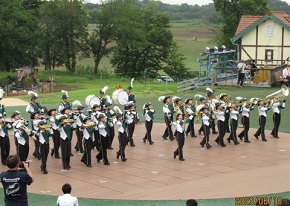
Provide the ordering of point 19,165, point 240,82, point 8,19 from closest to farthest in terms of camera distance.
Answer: point 19,165
point 240,82
point 8,19

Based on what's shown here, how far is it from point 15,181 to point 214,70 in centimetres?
2822

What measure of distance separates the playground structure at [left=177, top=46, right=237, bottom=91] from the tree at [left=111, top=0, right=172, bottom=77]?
16.5 m

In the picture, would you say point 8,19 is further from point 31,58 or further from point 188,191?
point 188,191

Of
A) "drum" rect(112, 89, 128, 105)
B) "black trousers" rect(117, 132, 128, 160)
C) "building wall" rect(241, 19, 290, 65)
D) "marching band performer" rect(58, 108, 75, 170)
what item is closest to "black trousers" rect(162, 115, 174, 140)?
"drum" rect(112, 89, 128, 105)

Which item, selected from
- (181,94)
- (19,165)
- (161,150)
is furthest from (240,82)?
(19,165)

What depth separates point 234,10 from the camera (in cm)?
5888

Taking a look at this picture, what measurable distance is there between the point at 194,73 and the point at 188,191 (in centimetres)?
4365

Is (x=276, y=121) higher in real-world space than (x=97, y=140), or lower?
higher

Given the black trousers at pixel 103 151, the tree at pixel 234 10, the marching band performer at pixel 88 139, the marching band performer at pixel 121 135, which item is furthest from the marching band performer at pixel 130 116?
the tree at pixel 234 10

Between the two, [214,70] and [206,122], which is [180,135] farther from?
A: [214,70]

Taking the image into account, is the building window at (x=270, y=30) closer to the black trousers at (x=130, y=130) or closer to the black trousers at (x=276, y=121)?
the black trousers at (x=276, y=121)

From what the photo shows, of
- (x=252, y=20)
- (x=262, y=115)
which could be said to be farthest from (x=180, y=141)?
(x=252, y=20)

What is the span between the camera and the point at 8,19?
45.0m

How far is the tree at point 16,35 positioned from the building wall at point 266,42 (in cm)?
1511
